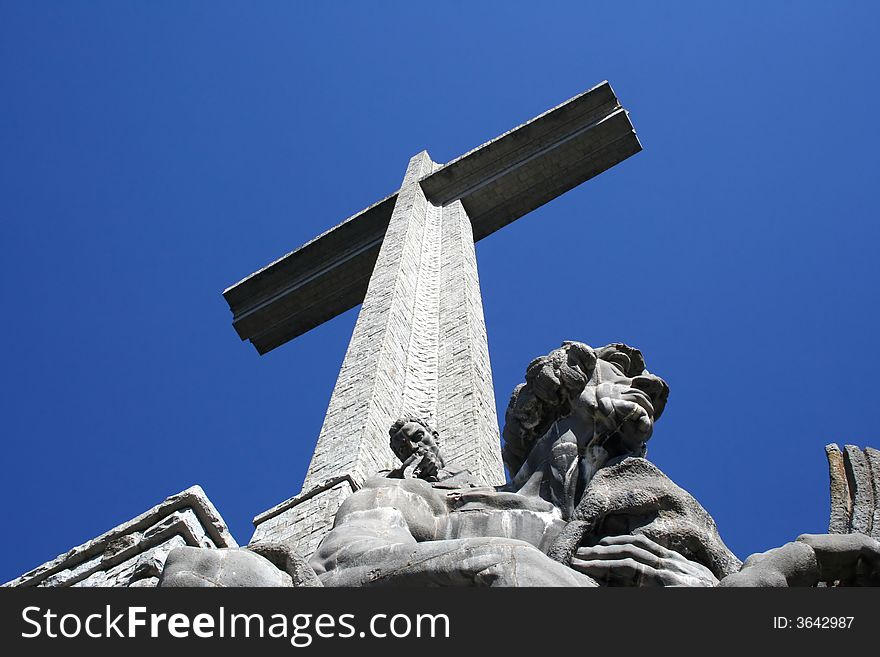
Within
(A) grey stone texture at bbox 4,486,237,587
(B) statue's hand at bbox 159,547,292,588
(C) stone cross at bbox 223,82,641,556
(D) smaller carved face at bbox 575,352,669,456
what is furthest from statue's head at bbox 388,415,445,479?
(B) statue's hand at bbox 159,547,292,588

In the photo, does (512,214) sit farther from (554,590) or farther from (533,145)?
(554,590)

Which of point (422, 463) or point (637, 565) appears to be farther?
point (422, 463)

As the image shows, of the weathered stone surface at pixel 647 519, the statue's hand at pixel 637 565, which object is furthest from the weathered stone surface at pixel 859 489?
the statue's hand at pixel 637 565

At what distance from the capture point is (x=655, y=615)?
9.43ft

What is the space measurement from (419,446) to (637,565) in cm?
196

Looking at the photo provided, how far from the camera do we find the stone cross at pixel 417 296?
738 centimetres

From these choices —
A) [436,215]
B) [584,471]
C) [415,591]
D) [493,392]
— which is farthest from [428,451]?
[436,215]

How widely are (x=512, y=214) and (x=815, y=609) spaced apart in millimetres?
11580

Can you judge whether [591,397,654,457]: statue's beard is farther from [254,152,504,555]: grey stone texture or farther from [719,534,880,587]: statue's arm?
[254,152,504,555]: grey stone texture

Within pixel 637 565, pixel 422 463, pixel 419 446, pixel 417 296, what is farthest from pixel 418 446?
pixel 417 296

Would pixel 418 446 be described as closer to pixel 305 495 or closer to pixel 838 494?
pixel 305 495

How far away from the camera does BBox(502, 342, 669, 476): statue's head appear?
15.0ft

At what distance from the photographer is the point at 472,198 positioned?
546 inches

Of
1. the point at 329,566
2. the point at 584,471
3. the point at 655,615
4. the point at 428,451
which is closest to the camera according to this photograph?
the point at 655,615
